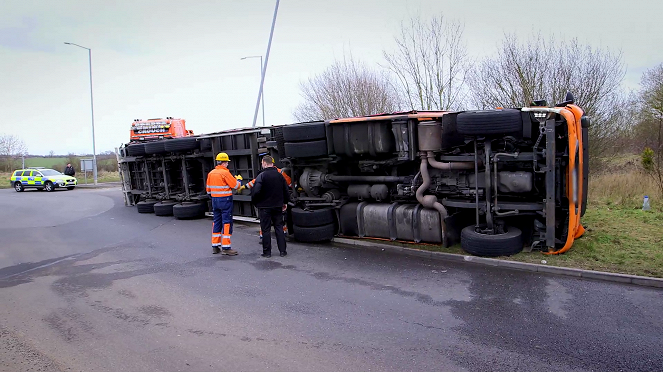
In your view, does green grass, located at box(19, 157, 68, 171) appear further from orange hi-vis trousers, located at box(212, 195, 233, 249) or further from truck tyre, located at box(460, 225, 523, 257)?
truck tyre, located at box(460, 225, 523, 257)

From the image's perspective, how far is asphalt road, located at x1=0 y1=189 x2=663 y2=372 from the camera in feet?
12.8

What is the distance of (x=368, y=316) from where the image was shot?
4.88 m

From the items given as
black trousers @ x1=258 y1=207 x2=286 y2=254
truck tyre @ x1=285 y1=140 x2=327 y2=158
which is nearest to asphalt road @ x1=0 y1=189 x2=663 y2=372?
black trousers @ x1=258 y1=207 x2=286 y2=254

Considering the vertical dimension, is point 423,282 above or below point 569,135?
below

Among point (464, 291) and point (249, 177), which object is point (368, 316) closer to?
point (464, 291)

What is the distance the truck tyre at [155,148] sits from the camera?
42.5 ft

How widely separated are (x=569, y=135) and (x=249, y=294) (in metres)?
4.81

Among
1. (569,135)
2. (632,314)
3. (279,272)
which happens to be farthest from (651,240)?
(279,272)

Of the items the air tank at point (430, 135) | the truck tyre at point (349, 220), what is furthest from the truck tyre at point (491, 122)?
the truck tyre at point (349, 220)

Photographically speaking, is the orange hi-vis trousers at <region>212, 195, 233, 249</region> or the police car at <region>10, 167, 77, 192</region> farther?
the police car at <region>10, 167, 77, 192</region>

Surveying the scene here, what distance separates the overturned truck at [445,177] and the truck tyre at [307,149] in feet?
0.06

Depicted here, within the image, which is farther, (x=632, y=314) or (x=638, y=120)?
(x=638, y=120)

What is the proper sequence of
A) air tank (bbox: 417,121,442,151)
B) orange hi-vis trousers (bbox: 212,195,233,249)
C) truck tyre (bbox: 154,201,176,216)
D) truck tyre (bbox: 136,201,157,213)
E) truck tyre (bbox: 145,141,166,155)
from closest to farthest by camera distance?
air tank (bbox: 417,121,442,151), orange hi-vis trousers (bbox: 212,195,233,249), truck tyre (bbox: 145,141,166,155), truck tyre (bbox: 154,201,176,216), truck tyre (bbox: 136,201,157,213)

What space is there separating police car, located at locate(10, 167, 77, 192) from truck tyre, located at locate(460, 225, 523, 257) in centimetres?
2887
